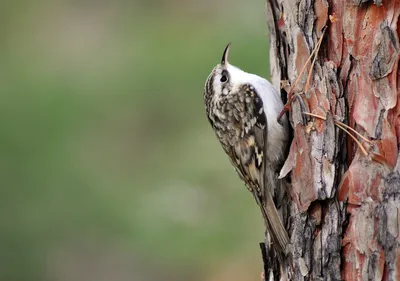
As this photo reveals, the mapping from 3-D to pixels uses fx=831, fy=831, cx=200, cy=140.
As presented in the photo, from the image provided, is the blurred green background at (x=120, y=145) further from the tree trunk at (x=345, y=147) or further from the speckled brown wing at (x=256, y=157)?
the tree trunk at (x=345, y=147)

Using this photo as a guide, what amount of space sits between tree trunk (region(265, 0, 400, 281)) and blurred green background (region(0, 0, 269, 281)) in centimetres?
285

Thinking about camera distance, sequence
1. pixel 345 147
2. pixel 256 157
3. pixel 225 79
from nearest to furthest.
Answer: pixel 345 147 → pixel 256 157 → pixel 225 79

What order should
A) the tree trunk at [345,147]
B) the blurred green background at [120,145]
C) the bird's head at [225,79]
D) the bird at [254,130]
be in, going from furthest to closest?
the blurred green background at [120,145] < the bird's head at [225,79] < the bird at [254,130] < the tree trunk at [345,147]

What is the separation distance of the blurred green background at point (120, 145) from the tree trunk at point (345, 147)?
2852 mm

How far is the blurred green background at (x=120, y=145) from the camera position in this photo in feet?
19.2

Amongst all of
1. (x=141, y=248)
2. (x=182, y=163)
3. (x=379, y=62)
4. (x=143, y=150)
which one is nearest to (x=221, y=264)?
(x=141, y=248)

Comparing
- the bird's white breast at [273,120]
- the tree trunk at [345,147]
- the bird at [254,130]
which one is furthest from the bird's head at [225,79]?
the tree trunk at [345,147]

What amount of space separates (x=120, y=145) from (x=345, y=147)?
4.54m

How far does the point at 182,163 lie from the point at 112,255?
1.06m

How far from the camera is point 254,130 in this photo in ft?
10.6

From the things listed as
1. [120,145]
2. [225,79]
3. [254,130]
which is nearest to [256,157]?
[254,130]

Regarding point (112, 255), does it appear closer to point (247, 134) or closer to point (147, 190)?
point (147, 190)

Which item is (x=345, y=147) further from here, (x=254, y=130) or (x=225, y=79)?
(x=225, y=79)

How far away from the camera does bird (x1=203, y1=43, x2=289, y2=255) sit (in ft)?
9.82
